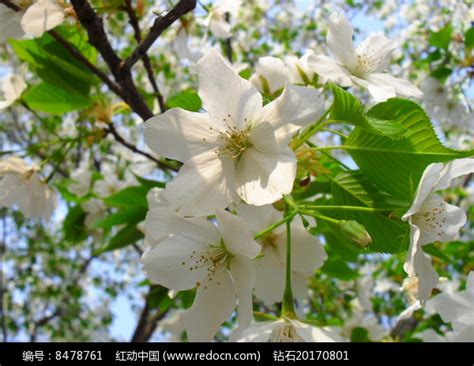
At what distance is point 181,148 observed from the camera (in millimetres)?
1195

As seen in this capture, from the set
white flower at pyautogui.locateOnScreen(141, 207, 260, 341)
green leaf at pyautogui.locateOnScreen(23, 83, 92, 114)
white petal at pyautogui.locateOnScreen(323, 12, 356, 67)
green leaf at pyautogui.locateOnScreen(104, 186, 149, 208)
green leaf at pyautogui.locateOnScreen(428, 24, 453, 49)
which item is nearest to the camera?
white flower at pyautogui.locateOnScreen(141, 207, 260, 341)

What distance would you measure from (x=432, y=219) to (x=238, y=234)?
0.46m

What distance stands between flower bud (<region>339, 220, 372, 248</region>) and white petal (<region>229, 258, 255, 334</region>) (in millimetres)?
220

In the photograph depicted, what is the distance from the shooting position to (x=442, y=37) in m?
3.01

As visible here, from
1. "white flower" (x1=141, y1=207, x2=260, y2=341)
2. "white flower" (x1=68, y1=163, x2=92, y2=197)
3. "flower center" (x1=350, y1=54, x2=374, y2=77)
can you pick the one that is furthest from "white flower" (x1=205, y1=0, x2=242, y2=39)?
"white flower" (x1=141, y1=207, x2=260, y2=341)

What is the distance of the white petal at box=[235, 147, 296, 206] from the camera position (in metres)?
1.10

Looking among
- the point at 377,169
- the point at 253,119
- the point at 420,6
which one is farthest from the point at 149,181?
the point at 420,6

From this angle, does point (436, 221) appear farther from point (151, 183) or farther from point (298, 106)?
point (151, 183)

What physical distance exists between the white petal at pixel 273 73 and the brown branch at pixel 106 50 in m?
0.44

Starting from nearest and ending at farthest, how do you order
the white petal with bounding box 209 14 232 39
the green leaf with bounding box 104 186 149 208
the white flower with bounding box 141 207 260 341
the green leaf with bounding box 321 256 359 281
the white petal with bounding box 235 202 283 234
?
the white flower with bounding box 141 207 260 341, the white petal with bounding box 235 202 283 234, the green leaf with bounding box 104 186 149 208, the green leaf with bounding box 321 256 359 281, the white petal with bounding box 209 14 232 39

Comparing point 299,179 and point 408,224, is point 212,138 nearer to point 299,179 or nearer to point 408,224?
point 299,179

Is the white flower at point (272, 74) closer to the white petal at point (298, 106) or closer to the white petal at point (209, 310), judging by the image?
the white petal at point (298, 106)

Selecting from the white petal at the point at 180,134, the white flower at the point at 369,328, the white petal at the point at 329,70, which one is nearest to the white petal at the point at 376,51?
the white petal at the point at 329,70

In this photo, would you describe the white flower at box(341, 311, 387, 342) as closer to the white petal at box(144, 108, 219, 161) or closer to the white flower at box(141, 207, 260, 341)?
the white flower at box(141, 207, 260, 341)
